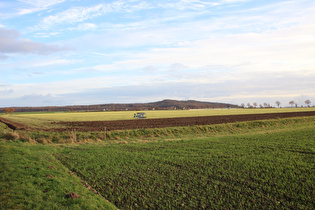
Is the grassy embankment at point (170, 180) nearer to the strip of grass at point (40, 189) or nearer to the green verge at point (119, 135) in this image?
the strip of grass at point (40, 189)

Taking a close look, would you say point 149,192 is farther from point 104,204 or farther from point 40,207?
point 40,207

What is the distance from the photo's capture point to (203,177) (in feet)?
36.7

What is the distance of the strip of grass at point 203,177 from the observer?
Answer: 8.41m

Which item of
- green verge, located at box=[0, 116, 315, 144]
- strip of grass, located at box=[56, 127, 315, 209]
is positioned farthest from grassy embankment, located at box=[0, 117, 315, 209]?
green verge, located at box=[0, 116, 315, 144]

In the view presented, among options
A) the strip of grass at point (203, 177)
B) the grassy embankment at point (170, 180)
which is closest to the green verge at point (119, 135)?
the strip of grass at point (203, 177)

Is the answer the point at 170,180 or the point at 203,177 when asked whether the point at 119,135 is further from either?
the point at 203,177

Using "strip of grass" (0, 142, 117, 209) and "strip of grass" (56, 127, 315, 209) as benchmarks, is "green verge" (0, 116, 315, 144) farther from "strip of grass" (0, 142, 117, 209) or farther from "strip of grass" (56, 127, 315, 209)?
"strip of grass" (0, 142, 117, 209)

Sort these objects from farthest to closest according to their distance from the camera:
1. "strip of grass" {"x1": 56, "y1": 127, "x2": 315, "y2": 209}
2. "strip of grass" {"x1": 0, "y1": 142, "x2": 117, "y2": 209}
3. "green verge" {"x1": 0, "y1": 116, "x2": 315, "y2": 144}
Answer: "green verge" {"x1": 0, "y1": 116, "x2": 315, "y2": 144} → "strip of grass" {"x1": 56, "y1": 127, "x2": 315, "y2": 209} → "strip of grass" {"x1": 0, "y1": 142, "x2": 117, "y2": 209}

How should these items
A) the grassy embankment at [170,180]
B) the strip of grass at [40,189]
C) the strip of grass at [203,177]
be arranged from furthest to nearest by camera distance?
the strip of grass at [203,177], the grassy embankment at [170,180], the strip of grass at [40,189]

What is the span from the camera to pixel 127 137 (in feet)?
91.7

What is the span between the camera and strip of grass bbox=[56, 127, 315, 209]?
8.41 meters

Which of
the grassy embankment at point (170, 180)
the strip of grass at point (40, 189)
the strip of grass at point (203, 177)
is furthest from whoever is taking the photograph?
the strip of grass at point (203, 177)

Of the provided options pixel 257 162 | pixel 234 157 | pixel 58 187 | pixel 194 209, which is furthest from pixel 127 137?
pixel 194 209

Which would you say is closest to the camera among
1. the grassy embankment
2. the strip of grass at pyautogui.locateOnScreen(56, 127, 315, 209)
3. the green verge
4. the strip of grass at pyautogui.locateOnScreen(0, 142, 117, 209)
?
the strip of grass at pyautogui.locateOnScreen(0, 142, 117, 209)
